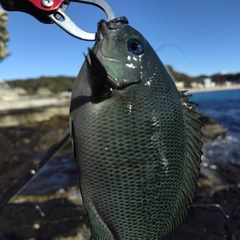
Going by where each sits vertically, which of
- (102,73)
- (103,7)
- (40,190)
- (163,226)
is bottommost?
(40,190)

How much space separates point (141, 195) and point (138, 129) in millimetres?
317

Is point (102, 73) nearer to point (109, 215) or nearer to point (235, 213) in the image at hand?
point (109, 215)

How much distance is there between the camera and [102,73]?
1.22m

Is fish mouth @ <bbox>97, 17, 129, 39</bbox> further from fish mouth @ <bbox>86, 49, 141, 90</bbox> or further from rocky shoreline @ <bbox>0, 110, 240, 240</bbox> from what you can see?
rocky shoreline @ <bbox>0, 110, 240, 240</bbox>

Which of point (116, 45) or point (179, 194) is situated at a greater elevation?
point (116, 45)

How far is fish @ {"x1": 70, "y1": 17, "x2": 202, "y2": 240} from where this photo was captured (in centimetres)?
134

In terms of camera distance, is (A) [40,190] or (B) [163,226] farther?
(A) [40,190]

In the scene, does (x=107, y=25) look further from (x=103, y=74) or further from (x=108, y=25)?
(x=103, y=74)

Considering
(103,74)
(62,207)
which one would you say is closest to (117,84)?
(103,74)

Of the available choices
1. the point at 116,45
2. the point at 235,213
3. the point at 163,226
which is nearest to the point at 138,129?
the point at 116,45

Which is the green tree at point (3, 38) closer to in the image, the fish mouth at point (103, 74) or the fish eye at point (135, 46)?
the fish eye at point (135, 46)

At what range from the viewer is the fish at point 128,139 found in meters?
1.34

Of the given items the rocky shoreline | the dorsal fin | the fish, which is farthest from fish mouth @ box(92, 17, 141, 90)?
the rocky shoreline

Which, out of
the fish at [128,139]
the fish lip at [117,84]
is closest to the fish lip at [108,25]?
the fish at [128,139]
